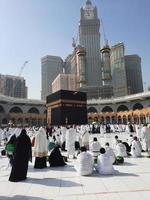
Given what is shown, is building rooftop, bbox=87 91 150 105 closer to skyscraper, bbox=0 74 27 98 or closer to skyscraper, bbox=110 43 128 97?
skyscraper, bbox=0 74 27 98

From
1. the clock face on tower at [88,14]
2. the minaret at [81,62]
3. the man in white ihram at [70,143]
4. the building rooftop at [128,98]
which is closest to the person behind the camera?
the man in white ihram at [70,143]

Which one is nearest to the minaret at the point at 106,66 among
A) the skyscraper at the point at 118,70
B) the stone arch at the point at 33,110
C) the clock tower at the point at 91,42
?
the skyscraper at the point at 118,70

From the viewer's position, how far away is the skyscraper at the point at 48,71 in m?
138

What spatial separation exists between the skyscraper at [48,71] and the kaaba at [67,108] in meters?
102

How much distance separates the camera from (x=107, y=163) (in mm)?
5754

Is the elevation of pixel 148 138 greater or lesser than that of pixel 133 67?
lesser

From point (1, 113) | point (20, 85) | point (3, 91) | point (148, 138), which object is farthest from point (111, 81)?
point (148, 138)

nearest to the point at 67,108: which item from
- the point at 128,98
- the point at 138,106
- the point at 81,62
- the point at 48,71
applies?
the point at 128,98

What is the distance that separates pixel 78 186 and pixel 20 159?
5.26 feet

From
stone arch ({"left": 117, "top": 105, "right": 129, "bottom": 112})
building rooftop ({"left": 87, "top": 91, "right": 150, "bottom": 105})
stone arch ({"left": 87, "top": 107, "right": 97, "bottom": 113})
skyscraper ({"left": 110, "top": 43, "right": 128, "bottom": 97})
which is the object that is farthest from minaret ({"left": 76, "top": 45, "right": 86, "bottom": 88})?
stone arch ({"left": 117, "top": 105, "right": 129, "bottom": 112})

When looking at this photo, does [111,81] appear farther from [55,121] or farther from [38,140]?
[38,140]

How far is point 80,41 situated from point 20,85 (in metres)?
49.8

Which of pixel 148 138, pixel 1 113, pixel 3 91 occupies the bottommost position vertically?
pixel 148 138

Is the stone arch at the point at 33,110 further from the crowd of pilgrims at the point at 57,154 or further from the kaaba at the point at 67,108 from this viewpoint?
the crowd of pilgrims at the point at 57,154
